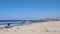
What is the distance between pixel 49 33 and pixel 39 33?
2.18 ft

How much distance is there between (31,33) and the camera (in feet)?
27.9

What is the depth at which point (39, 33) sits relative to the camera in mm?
8430

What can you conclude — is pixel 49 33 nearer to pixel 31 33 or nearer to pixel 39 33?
pixel 39 33

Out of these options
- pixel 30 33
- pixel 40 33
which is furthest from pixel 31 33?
pixel 40 33

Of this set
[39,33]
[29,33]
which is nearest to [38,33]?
[39,33]

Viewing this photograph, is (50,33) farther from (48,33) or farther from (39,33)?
(39,33)

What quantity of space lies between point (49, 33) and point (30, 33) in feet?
4.19

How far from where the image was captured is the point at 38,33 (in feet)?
27.7

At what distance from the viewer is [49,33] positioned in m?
8.34

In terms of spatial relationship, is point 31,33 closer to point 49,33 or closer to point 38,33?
point 38,33

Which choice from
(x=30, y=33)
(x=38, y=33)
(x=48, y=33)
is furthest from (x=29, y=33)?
(x=48, y=33)

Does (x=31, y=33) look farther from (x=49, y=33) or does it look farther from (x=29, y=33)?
(x=49, y=33)

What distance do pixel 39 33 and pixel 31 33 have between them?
54 centimetres

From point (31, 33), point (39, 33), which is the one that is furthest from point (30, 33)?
point (39, 33)
